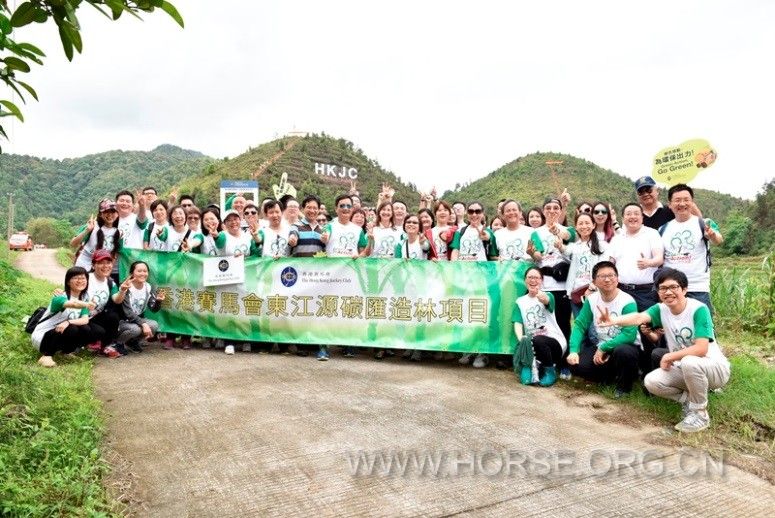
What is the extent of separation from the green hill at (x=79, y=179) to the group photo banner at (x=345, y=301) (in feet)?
219

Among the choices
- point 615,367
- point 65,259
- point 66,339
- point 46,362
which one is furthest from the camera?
point 65,259

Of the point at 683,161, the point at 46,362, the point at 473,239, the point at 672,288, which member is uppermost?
the point at 683,161


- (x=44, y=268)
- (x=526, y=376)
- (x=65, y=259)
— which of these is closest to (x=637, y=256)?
(x=526, y=376)

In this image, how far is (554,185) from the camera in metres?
57.6

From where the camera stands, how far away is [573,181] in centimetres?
5741

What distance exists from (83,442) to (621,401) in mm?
3680

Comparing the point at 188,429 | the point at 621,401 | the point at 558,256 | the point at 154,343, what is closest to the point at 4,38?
the point at 188,429

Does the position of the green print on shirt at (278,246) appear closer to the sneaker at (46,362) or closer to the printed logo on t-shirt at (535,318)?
the sneaker at (46,362)

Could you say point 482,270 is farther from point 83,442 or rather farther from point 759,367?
point 83,442

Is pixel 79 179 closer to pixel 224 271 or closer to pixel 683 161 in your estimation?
pixel 224 271

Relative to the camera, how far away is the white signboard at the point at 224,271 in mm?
6098

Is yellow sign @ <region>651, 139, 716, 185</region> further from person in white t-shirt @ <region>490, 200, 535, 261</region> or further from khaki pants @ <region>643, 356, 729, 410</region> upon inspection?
khaki pants @ <region>643, 356, 729, 410</region>

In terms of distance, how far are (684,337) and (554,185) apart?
185 feet

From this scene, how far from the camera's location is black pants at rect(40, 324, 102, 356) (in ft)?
16.8
